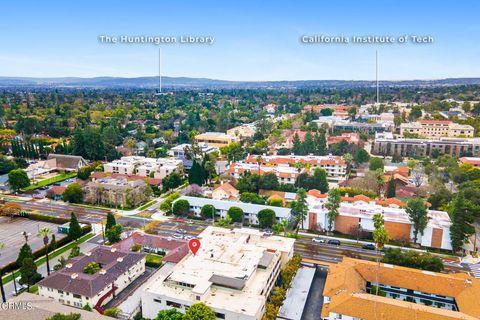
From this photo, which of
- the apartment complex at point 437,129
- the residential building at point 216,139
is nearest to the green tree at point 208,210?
the residential building at point 216,139

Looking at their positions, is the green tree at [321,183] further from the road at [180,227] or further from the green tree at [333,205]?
the road at [180,227]

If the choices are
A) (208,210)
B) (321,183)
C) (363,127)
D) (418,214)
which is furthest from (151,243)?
(363,127)

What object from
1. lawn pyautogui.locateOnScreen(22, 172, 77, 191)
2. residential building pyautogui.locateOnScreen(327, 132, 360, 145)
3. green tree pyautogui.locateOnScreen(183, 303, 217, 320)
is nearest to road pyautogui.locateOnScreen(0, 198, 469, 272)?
lawn pyautogui.locateOnScreen(22, 172, 77, 191)

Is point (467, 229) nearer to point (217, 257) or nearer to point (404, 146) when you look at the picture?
point (217, 257)

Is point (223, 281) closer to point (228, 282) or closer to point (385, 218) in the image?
point (228, 282)

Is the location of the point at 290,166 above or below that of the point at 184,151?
below

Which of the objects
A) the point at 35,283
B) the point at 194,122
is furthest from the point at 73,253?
the point at 194,122
